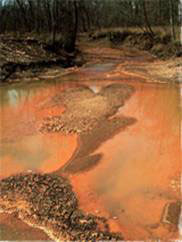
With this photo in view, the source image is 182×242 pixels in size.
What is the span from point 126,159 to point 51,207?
1906 mm

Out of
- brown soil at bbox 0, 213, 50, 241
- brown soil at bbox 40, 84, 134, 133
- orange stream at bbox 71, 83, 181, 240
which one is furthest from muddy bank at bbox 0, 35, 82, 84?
brown soil at bbox 0, 213, 50, 241

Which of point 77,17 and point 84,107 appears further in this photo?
point 77,17

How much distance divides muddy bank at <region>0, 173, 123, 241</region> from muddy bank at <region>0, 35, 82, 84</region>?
813 cm

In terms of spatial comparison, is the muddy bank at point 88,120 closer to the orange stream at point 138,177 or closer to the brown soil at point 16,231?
the orange stream at point 138,177

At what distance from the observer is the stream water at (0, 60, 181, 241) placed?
4.72 m

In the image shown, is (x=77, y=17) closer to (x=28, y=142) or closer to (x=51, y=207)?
(x=28, y=142)

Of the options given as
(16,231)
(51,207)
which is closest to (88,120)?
(51,207)

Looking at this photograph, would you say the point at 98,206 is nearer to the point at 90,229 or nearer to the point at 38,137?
the point at 90,229

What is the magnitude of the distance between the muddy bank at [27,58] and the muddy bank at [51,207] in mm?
8133

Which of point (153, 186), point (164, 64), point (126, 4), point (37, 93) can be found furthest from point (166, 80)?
point (126, 4)

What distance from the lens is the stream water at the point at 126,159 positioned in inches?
186

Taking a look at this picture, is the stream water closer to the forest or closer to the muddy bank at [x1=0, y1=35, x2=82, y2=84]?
the muddy bank at [x1=0, y1=35, x2=82, y2=84]

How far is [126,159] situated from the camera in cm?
636

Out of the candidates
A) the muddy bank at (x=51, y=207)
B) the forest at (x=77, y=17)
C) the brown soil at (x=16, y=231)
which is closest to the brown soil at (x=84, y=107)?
the muddy bank at (x=51, y=207)
